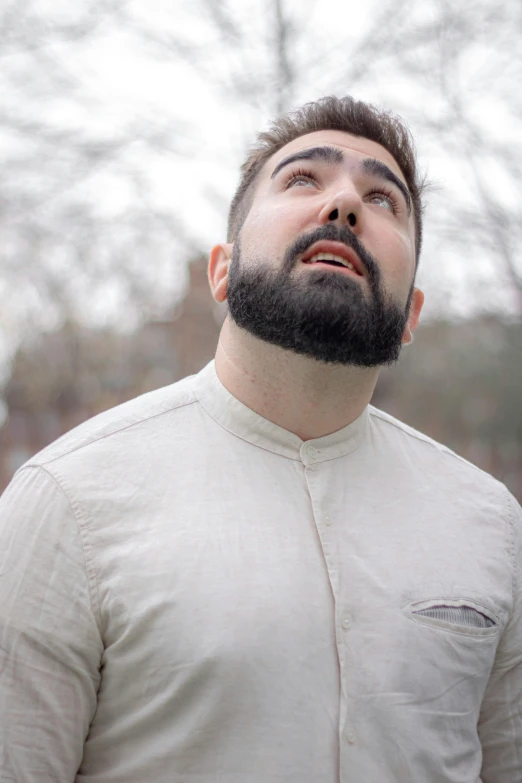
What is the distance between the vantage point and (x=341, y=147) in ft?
5.46

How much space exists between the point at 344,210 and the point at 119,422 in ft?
2.24

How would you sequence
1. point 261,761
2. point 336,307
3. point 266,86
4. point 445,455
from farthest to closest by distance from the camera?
point 266,86, point 445,455, point 336,307, point 261,761

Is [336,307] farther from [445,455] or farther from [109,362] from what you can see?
[109,362]

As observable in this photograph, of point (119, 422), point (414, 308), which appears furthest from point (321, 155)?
point (119, 422)

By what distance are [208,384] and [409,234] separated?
66cm

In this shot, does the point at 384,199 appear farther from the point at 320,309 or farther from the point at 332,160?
the point at 320,309

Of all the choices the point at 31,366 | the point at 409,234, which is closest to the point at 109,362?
the point at 31,366

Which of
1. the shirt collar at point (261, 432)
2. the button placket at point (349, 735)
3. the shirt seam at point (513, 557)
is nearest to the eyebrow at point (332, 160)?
the shirt collar at point (261, 432)

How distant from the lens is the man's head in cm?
142

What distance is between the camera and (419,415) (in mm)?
10070

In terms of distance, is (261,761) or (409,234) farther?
(409,234)

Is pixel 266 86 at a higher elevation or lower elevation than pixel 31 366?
higher

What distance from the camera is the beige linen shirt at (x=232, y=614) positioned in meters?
1.14

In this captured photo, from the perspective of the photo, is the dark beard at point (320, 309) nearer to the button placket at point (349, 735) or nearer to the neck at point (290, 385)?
the neck at point (290, 385)
